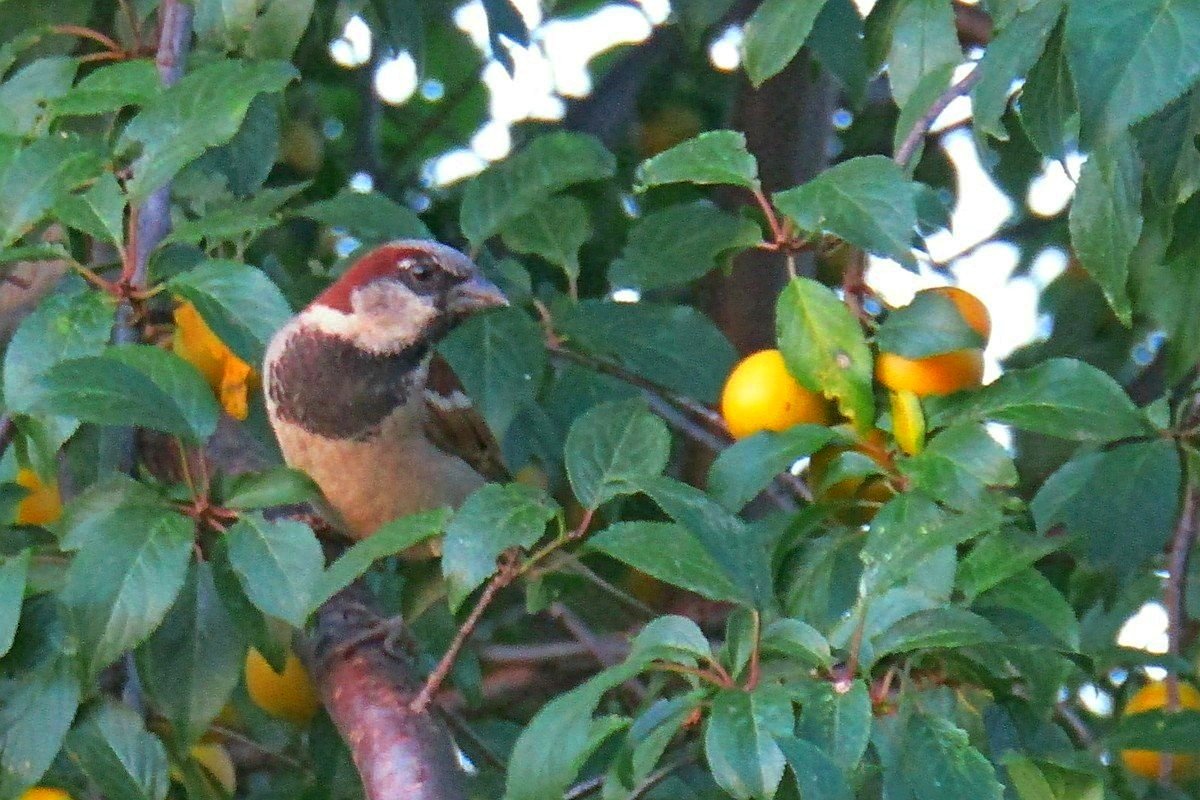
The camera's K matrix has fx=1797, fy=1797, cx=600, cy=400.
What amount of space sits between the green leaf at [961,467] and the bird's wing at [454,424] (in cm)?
141

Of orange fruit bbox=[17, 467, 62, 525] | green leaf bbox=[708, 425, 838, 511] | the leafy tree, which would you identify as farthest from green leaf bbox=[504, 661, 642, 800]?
orange fruit bbox=[17, 467, 62, 525]

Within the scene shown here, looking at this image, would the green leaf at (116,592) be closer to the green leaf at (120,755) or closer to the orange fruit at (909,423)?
the green leaf at (120,755)

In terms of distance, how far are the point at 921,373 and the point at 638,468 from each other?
13.6 inches

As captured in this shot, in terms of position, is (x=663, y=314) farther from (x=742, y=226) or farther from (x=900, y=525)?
(x=900, y=525)

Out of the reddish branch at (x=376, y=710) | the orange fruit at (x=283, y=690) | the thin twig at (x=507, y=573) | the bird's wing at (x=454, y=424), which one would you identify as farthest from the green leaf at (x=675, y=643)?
the bird's wing at (x=454, y=424)

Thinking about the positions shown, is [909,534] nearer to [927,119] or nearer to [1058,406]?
[1058,406]

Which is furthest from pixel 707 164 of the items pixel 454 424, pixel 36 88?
pixel 454 424

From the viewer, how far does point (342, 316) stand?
3.02 m

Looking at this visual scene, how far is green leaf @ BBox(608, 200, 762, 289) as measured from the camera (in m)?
2.22

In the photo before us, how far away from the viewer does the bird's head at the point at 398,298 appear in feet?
9.77

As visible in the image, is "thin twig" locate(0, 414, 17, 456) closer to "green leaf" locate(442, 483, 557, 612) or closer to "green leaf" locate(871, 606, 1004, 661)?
"green leaf" locate(442, 483, 557, 612)

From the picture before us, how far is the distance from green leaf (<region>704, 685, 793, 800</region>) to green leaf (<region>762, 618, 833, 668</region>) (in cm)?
7

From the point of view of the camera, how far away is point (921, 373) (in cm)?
191

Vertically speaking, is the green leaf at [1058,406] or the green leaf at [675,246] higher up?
the green leaf at [1058,406]
